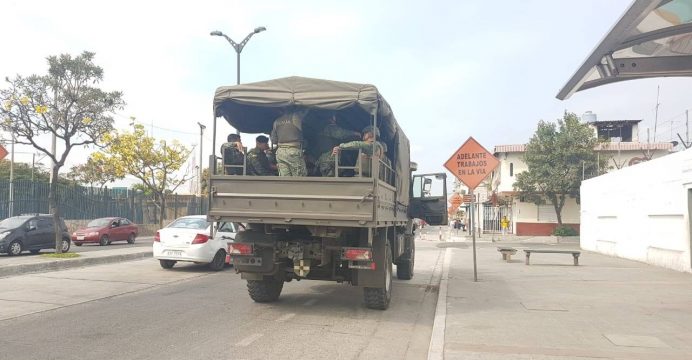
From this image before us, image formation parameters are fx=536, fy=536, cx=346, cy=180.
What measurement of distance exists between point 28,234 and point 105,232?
6.77m

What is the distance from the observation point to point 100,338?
6.43m

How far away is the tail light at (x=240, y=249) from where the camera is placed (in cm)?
810

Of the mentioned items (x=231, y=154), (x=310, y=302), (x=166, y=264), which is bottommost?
(x=310, y=302)

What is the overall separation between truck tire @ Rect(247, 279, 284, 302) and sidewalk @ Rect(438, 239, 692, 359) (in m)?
2.92

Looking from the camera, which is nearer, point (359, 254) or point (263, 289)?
point (359, 254)

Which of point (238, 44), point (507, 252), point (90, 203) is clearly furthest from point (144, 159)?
point (507, 252)

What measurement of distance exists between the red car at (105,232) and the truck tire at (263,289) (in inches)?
717

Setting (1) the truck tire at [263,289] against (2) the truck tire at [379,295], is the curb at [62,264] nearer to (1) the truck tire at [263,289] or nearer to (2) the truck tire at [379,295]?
(1) the truck tire at [263,289]

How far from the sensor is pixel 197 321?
7523 mm

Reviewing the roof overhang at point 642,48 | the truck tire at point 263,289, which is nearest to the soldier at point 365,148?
the truck tire at point 263,289

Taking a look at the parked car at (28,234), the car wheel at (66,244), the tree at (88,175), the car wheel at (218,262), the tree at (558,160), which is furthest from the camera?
the tree at (88,175)

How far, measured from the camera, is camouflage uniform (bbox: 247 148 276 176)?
8781 millimetres

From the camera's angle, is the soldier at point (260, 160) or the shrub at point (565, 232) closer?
the soldier at point (260, 160)

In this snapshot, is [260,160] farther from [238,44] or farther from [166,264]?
[238,44]
